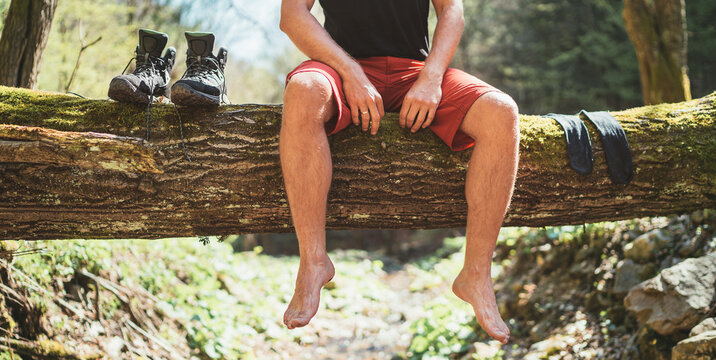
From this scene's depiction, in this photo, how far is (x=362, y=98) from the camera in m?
1.96

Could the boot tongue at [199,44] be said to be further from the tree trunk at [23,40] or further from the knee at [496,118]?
the tree trunk at [23,40]

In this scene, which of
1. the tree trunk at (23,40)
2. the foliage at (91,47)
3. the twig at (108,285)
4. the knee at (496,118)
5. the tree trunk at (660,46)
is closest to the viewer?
the knee at (496,118)

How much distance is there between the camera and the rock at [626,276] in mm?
3262

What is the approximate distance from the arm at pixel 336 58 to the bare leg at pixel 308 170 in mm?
135

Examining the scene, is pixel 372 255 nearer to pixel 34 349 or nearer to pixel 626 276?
pixel 626 276

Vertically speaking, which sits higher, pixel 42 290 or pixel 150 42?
pixel 150 42

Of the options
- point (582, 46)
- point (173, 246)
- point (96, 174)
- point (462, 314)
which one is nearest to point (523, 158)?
point (96, 174)

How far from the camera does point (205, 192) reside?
2076 mm

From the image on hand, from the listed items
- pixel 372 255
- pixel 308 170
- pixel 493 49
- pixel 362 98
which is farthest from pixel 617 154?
pixel 493 49

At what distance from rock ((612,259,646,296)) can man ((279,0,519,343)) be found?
1.92 m

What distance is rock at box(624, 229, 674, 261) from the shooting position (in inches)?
132

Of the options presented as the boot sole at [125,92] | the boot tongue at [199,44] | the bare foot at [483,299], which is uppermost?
the boot tongue at [199,44]

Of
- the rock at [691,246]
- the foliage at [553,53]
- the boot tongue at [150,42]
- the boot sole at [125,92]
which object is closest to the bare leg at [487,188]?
the boot sole at [125,92]

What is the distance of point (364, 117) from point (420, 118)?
0.86ft
